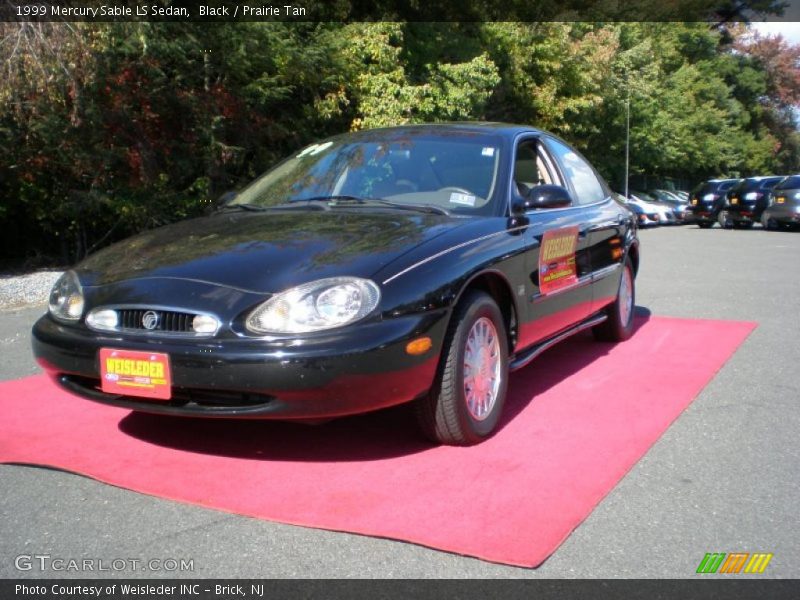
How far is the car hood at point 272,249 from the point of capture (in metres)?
3.60

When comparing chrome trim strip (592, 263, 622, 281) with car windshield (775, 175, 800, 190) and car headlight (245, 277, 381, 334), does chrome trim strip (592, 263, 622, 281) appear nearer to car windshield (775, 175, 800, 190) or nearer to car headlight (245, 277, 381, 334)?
car headlight (245, 277, 381, 334)

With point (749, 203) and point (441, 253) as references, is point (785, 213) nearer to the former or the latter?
point (749, 203)

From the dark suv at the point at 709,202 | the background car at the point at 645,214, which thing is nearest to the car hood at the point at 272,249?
the dark suv at the point at 709,202

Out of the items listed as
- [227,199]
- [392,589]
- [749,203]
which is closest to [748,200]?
[749,203]

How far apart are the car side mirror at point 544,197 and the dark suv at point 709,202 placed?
2302 cm

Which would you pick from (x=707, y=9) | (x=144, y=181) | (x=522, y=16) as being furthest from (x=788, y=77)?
(x=144, y=181)

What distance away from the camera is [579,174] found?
599 centimetres

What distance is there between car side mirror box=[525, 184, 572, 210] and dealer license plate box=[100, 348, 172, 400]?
2148mm

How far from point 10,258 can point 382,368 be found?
12269 mm

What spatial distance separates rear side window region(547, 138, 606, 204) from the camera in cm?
570

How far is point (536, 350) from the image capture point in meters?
4.77

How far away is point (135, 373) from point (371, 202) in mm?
1625

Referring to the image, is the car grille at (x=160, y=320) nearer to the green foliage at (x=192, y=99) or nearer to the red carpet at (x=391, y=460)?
the red carpet at (x=391, y=460)

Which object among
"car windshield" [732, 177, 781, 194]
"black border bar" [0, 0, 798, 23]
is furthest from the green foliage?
"car windshield" [732, 177, 781, 194]
